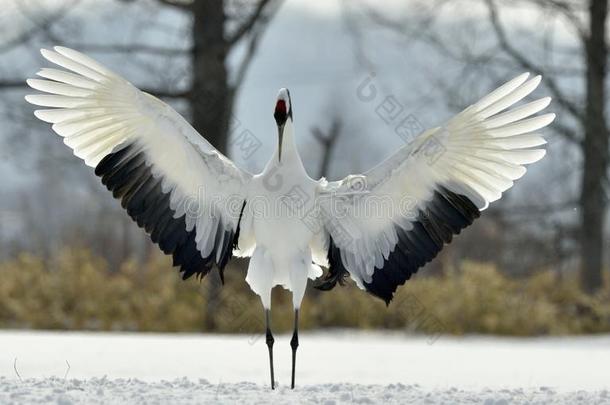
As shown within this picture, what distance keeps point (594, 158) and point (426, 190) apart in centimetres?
905

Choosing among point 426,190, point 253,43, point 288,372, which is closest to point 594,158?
point 253,43

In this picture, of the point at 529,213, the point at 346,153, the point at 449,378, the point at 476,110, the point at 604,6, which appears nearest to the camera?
the point at 476,110

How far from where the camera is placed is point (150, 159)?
19.6 feet

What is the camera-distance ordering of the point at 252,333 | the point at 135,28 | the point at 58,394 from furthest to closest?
the point at 135,28, the point at 252,333, the point at 58,394

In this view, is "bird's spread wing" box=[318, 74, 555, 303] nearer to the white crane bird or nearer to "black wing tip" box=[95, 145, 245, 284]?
the white crane bird

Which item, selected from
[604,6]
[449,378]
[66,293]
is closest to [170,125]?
[449,378]

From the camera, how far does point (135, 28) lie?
44.0 ft

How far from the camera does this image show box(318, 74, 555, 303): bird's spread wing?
18.8 feet

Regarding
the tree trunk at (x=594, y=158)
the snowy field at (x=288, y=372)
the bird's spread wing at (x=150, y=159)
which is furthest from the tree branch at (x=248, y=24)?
the bird's spread wing at (x=150, y=159)

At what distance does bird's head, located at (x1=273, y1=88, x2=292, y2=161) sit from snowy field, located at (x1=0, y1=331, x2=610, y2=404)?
5.12ft

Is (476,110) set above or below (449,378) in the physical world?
above

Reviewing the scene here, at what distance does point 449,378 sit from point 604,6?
9005 mm

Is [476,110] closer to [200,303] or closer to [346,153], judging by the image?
[200,303]

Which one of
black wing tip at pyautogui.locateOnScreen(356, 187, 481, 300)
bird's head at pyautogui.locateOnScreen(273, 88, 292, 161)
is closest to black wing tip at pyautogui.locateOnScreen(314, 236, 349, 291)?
black wing tip at pyautogui.locateOnScreen(356, 187, 481, 300)
